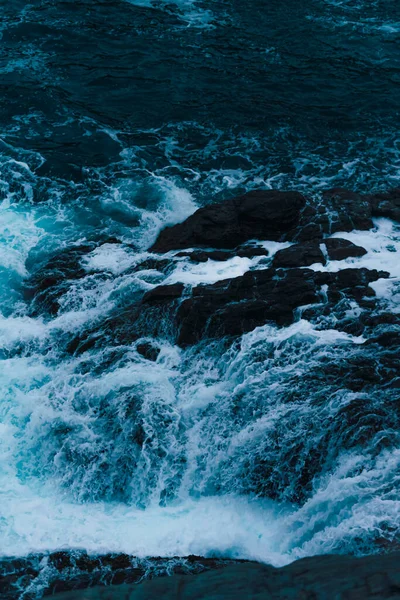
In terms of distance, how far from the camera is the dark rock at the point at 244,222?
42.0ft

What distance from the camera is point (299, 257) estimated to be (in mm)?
11797

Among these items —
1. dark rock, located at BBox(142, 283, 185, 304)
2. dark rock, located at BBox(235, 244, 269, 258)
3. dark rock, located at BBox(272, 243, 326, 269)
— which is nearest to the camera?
dark rock, located at BBox(142, 283, 185, 304)

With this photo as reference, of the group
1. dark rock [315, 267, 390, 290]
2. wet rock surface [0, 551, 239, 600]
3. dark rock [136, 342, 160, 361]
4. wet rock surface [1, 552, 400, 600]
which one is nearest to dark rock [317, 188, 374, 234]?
dark rock [315, 267, 390, 290]

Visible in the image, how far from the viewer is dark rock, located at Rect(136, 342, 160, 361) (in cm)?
1090

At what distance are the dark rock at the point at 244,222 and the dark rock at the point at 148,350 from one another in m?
2.66

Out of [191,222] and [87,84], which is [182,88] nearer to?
[87,84]

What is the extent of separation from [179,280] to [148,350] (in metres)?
1.54

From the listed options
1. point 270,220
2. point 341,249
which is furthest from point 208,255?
point 341,249

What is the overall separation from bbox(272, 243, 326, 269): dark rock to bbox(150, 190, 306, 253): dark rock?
2.79 ft

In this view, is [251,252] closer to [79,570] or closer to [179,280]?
[179,280]

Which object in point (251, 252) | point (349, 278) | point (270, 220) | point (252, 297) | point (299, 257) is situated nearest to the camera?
point (252, 297)

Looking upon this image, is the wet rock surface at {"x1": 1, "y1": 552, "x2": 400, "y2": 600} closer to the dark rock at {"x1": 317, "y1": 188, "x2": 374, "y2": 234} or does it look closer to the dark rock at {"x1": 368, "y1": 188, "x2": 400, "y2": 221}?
the dark rock at {"x1": 317, "y1": 188, "x2": 374, "y2": 234}

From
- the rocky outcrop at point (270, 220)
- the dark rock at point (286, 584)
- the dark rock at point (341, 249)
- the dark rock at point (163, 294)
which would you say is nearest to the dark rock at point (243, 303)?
the dark rock at point (163, 294)

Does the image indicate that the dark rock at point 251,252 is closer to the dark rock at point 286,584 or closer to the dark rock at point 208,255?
the dark rock at point 208,255
